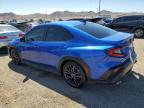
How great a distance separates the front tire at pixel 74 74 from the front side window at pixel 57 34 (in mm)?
658

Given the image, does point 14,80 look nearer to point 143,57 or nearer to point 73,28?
point 73,28

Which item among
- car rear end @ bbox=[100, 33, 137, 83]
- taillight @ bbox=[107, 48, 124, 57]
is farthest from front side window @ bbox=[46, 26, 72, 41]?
taillight @ bbox=[107, 48, 124, 57]

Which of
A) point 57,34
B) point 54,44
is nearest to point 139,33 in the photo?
point 57,34

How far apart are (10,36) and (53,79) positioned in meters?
4.35

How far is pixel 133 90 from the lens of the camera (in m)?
4.87

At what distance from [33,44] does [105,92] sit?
8.36 feet

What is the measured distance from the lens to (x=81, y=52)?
15.1ft

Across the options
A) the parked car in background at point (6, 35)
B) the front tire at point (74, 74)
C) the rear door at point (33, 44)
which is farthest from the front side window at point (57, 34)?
the parked car in background at point (6, 35)

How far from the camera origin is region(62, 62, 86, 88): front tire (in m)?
4.79

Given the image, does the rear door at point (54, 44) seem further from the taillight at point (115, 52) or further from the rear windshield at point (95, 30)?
the taillight at point (115, 52)

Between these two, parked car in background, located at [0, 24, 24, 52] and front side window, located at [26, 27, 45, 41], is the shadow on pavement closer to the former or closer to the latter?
front side window, located at [26, 27, 45, 41]

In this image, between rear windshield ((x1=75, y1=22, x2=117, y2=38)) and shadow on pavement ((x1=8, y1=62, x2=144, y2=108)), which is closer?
shadow on pavement ((x1=8, y1=62, x2=144, y2=108))

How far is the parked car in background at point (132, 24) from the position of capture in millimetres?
14095

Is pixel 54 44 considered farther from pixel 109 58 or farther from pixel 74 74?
pixel 109 58
